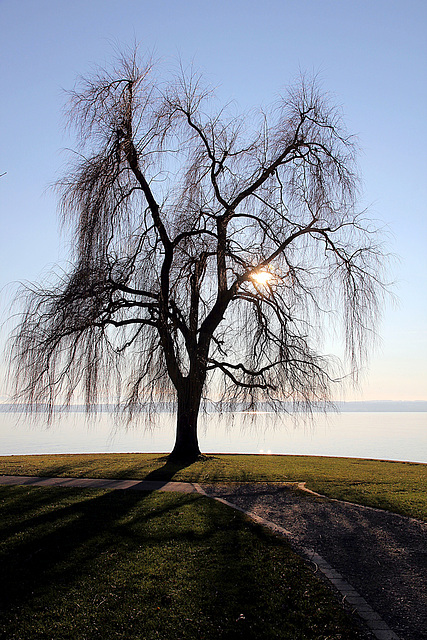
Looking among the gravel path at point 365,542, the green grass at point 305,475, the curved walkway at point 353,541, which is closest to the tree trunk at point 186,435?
the green grass at point 305,475

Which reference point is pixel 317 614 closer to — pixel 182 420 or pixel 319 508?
pixel 319 508

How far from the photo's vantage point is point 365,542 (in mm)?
6000

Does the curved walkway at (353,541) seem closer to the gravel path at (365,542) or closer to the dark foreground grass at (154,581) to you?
the gravel path at (365,542)

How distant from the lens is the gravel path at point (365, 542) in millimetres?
4219

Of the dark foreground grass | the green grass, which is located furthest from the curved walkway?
the green grass

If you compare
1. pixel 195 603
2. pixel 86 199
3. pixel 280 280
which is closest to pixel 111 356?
pixel 86 199

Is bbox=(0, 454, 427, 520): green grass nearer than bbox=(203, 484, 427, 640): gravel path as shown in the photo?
No

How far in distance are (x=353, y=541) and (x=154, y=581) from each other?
2772 millimetres

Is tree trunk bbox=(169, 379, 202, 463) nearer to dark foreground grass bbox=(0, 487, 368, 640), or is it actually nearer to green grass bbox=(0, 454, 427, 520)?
green grass bbox=(0, 454, 427, 520)

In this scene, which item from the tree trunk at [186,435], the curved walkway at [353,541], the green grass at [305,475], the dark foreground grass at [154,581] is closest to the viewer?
the dark foreground grass at [154,581]

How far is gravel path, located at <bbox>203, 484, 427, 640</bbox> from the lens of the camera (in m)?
4.22

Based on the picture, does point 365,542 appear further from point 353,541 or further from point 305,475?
point 305,475

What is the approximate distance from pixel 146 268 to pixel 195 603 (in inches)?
282

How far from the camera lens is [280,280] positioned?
1216 centimetres
